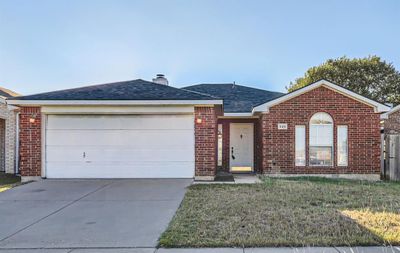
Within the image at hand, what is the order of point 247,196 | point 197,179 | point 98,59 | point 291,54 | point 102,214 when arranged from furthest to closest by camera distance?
point 291,54, point 98,59, point 197,179, point 247,196, point 102,214

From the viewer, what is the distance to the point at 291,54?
19.0m

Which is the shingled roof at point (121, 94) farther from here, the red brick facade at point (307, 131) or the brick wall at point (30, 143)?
the red brick facade at point (307, 131)

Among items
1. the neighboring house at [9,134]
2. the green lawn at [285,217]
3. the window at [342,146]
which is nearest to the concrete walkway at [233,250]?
the green lawn at [285,217]

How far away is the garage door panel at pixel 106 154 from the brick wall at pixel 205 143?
2.38ft

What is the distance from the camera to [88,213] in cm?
644

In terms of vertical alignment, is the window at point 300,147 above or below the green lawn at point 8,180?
above

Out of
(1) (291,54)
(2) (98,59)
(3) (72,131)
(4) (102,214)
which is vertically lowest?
(4) (102,214)

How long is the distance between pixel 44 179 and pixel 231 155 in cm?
827

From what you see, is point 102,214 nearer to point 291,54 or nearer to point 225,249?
point 225,249

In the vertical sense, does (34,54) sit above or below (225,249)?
above

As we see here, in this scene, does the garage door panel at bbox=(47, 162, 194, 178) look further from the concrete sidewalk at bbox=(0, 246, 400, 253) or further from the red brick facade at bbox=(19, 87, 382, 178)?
the concrete sidewalk at bbox=(0, 246, 400, 253)

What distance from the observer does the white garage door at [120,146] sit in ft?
35.6

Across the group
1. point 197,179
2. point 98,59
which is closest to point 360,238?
point 197,179

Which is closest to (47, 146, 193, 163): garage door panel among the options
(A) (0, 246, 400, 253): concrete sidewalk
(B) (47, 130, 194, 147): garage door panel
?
(B) (47, 130, 194, 147): garage door panel
